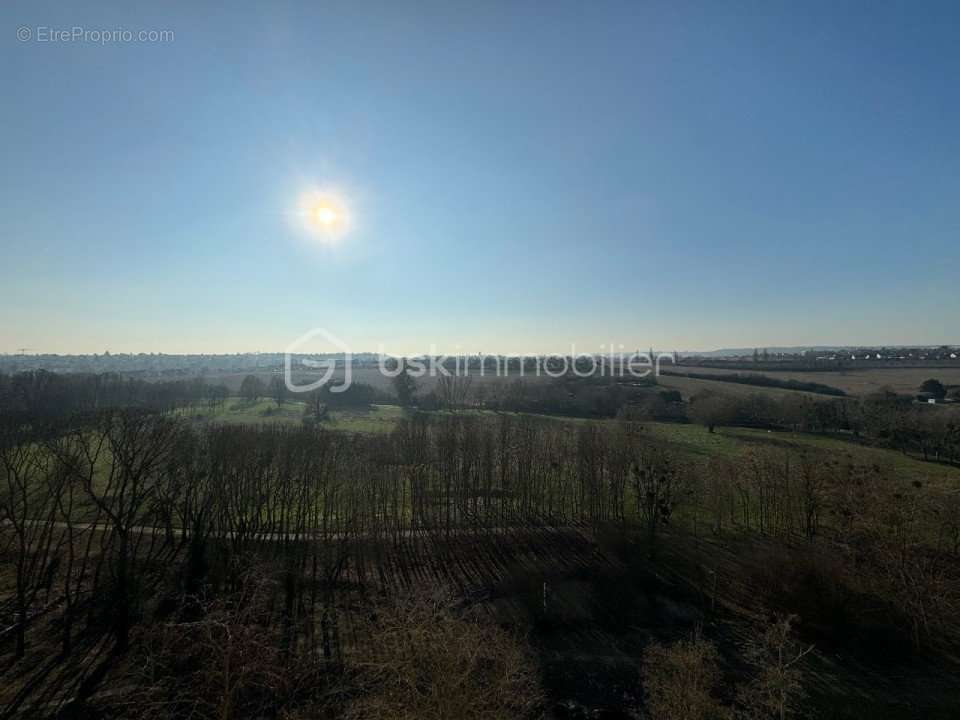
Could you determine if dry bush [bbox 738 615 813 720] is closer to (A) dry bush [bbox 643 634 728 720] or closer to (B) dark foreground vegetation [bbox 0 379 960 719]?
(B) dark foreground vegetation [bbox 0 379 960 719]

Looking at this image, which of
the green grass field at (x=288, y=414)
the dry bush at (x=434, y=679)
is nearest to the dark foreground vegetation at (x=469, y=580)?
the dry bush at (x=434, y=679)

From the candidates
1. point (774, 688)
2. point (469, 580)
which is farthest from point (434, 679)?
point (469, 580)

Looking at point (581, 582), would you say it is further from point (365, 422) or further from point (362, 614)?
point (365, 422)

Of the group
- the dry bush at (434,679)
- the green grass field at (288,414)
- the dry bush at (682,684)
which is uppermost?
the green grass field at (288,414)

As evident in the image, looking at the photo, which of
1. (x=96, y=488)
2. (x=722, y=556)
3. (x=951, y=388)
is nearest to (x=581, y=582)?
(x=722, y=556)

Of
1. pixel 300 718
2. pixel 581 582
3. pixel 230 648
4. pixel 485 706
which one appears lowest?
pixel 581 582

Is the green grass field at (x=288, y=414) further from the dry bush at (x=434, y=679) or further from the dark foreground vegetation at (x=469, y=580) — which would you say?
the dry bush at (x=434, y=679)
